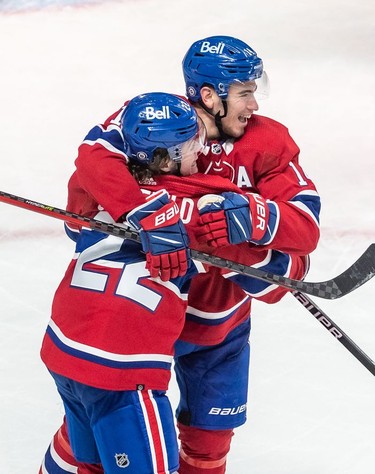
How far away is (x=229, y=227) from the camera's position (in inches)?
104

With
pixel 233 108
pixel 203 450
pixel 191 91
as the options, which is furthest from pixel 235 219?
pixel 203 450

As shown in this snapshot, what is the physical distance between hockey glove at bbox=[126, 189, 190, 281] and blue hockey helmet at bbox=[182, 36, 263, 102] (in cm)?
42

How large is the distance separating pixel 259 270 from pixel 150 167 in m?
0.35

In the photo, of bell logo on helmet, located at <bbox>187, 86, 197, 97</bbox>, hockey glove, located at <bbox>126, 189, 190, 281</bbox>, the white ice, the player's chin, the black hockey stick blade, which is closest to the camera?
hockey glove, located at <bbox>126, 189, 190, 281</bbox>

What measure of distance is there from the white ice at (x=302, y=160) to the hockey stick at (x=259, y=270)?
2.35 ft

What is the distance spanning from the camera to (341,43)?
584 centimetres

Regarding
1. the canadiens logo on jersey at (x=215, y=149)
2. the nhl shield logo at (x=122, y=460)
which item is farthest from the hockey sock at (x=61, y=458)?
the canadiens logo on jersey at (x=215, y=149)

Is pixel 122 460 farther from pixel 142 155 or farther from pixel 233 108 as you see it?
pixel 233 108

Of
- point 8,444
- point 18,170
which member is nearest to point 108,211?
point 8,444

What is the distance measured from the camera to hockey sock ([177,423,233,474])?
3.12 m

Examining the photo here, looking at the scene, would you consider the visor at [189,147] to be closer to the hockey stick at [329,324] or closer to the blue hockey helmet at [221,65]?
the blue hockey helmet at [221,65]

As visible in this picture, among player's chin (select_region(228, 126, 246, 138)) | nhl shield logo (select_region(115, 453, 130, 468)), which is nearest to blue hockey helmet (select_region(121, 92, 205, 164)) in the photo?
player's chin (select_region(228, 126, 246, 138))

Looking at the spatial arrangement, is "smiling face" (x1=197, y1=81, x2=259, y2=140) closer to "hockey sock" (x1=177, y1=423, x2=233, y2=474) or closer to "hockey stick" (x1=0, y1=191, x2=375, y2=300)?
"hockey stick" (x1=0, y1=191, x2=375, y2=300)

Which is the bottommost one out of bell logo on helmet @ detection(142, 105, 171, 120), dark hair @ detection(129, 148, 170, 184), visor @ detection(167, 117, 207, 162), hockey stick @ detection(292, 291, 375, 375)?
hockey stick @ detection(292, 291, 375, 375)
